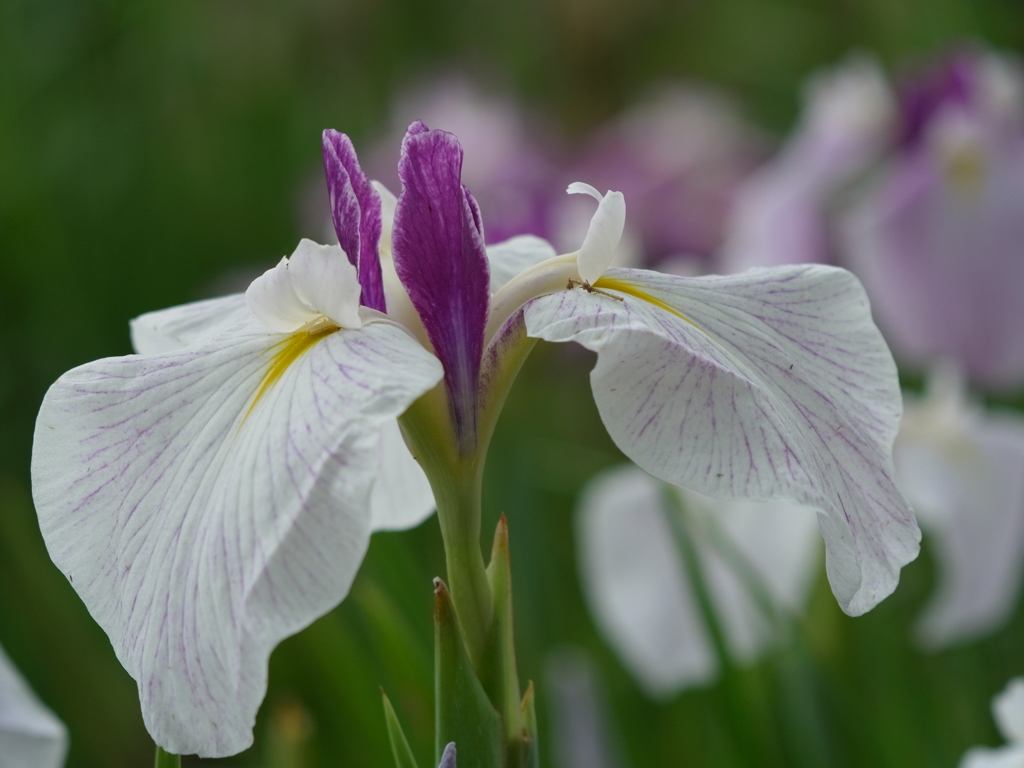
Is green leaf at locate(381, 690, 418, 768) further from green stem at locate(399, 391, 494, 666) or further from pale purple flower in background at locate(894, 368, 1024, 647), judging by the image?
pale purple flower in background at locate(894, 368, 1024, 647)

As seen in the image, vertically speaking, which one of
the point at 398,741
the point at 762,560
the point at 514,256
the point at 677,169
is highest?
the point at 514,256

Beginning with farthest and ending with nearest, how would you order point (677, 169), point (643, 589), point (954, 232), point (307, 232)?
1. point (677, 169)
2. point (307, 232)
3. point (954, 232)
4. point (643, 589)

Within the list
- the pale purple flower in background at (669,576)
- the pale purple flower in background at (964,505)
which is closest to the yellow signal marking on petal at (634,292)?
the pale purple flower in background at (669,576)

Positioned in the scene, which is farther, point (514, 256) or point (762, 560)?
point (762, 560)

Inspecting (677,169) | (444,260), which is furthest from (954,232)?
(444,260)

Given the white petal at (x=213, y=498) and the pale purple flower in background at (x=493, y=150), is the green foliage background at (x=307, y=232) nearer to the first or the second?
the pale purple flower in background at (x=493, y=150)

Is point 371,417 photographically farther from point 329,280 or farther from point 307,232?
point 307,232

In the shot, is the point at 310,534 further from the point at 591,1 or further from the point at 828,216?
the point at 591,1
